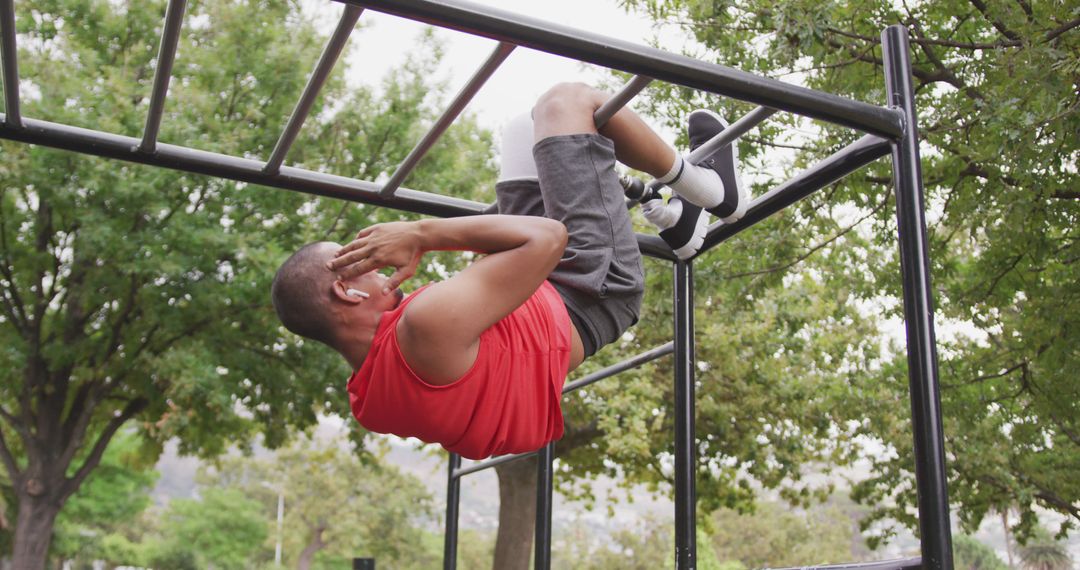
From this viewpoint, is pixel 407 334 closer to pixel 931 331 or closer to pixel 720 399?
pixel 931 331

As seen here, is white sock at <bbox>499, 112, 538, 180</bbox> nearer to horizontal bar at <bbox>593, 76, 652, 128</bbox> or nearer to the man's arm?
horizontal bar at <bbox>593, 76, 652, 128</bbox>

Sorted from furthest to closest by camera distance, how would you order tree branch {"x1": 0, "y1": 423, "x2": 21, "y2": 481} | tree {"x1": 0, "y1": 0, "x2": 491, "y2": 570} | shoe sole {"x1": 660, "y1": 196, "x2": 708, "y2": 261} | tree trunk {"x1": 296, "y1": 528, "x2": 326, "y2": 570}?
tree trunk {"x1": 296, "y1": 528, "x2": 326, "y2": 570}, tree branch {"x1": 0, "y1": 423, "x2": 21, "y2": 481}, tree {"x1": 0, "y1": 0, "x2": 491, "y2": 570}, shoe sole {"x1": 660, "y1": 196, "x2": 708, "y2": 261}

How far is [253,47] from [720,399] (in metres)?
5.54

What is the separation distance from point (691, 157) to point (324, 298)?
75cm

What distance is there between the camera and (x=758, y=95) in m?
1.27

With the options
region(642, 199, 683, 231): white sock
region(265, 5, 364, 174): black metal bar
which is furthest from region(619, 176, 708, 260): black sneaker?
region(265, 5, 364, 174): black metal bar

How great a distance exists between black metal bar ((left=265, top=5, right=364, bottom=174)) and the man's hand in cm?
26

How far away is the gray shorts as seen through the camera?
4.90 feet

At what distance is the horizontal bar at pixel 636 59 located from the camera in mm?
1074

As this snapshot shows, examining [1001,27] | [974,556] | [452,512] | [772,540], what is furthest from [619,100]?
[772,540]

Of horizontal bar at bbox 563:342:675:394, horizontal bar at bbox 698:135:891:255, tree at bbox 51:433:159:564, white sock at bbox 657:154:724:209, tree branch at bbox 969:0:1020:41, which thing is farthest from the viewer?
tree at bbox 51:433:159:564

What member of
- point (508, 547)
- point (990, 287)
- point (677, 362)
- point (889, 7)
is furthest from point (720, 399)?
point (677, 362)

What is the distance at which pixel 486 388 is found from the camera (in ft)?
4.64

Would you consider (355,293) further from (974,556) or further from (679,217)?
(974,556)
